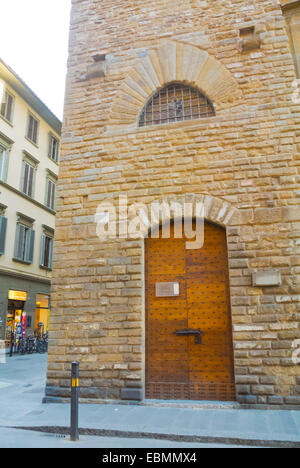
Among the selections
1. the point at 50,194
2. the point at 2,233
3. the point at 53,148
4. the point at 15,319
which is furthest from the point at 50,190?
the point at 15,319

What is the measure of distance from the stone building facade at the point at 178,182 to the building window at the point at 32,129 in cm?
1379

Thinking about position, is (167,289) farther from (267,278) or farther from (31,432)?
(31,432)

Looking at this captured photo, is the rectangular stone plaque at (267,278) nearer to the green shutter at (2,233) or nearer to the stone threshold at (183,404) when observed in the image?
the stone threshold at (183,404)

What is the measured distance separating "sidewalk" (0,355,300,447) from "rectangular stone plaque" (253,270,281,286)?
1.85 meters

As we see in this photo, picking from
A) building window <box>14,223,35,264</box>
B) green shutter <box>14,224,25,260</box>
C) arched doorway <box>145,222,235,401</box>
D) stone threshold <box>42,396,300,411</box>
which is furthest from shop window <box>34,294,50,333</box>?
arched doorway <box>145,222,235,401</box>

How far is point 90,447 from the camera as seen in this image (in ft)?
13.1

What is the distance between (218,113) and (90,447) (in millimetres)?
5712

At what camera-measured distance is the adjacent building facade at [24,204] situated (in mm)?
17688

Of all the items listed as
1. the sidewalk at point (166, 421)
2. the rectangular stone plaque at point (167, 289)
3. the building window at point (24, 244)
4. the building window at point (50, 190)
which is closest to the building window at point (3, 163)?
the building window at point (24, 244)

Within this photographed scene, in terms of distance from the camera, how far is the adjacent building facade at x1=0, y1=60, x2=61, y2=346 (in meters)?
17.7

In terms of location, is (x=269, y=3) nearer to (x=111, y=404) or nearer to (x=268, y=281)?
(x=268, y=281)

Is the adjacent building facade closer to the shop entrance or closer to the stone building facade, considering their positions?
the shop entrance
